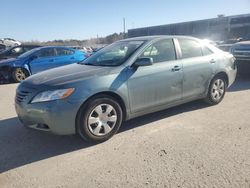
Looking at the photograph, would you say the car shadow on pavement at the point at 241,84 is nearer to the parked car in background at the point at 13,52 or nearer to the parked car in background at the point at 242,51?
the parked car in background at the point at 242,51

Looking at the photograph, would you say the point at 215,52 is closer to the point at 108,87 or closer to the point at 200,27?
the point at 108,87

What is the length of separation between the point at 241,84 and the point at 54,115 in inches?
261

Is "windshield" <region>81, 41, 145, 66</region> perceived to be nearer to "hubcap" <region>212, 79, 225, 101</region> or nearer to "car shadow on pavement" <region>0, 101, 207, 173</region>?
"car shadow on pavement" <region>0, 101, 207, 173</region>

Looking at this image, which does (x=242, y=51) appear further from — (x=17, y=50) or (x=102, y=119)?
(x=17, y=50)

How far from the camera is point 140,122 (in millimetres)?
5332

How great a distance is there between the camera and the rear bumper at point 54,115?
4.05 m

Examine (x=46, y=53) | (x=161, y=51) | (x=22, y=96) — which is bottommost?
(x=46, y=53)

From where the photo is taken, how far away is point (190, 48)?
5.82m

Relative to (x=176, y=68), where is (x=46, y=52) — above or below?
below

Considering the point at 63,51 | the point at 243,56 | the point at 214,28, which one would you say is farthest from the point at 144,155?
the point at 214,28

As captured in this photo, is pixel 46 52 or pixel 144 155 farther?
pixel 46 52

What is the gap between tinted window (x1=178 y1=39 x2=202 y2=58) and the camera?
5.65 meters

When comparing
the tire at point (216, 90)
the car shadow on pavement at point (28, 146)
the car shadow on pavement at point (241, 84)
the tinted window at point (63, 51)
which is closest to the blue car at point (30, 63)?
the tinted window at point (63, 51)

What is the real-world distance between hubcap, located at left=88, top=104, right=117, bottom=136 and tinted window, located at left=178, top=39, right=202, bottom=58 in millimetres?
1984
